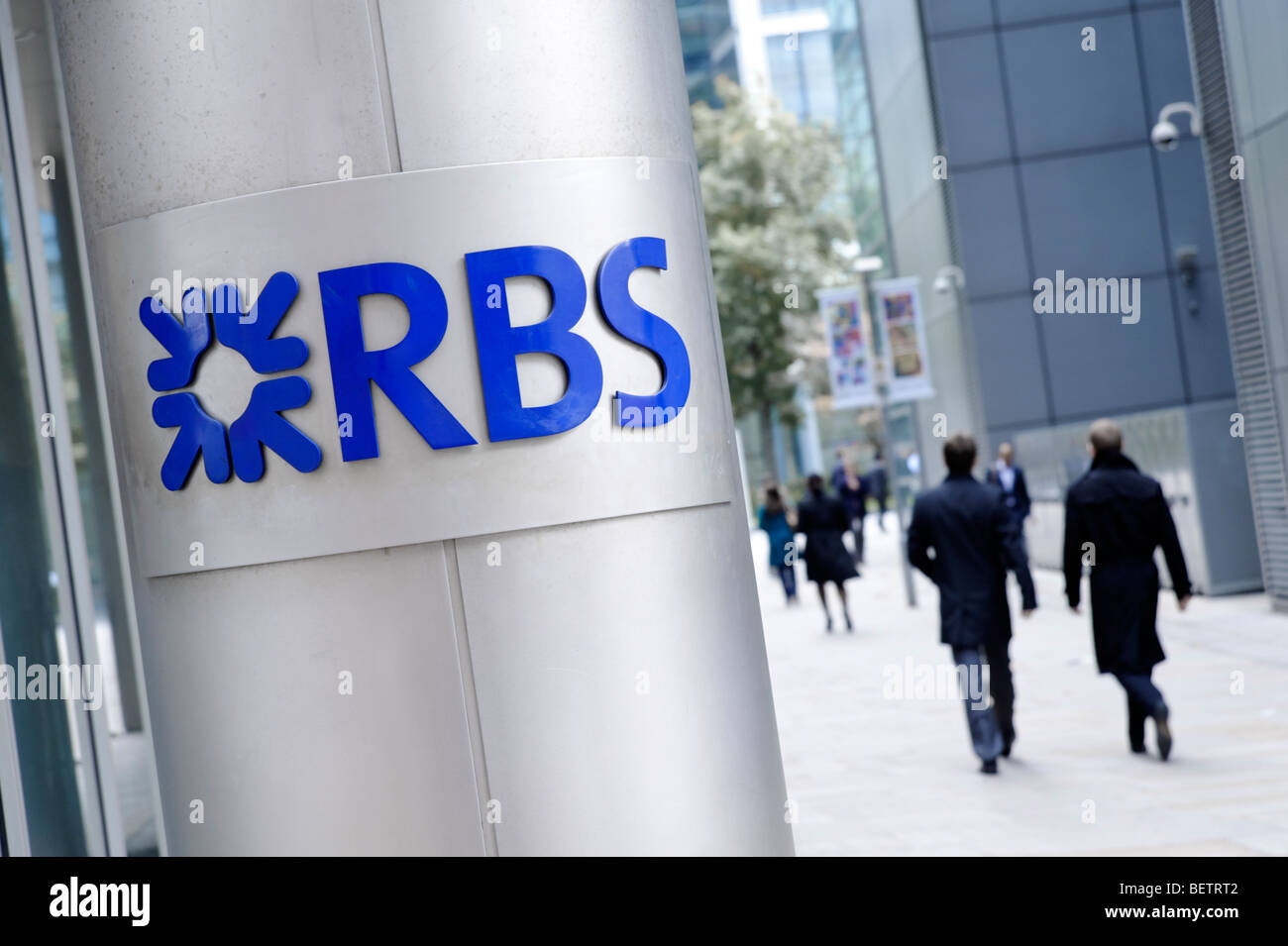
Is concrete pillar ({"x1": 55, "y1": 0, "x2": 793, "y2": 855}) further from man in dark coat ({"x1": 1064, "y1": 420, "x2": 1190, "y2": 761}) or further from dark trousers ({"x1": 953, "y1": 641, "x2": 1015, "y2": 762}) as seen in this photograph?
man in dark coat ({"x1": 1064, "y1": 420, "x2": 1190, "y2": 761})

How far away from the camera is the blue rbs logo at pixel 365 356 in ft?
12.1

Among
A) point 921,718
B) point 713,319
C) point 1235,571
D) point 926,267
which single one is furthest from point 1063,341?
point 713,319

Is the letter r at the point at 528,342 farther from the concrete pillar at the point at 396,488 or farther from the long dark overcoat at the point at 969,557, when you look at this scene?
the long dark overcoat at the point at 969,557

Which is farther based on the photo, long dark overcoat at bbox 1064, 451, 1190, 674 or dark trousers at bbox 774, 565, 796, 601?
dark trousers at bbox 774, 565, 796, 601

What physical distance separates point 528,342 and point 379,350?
1.29ft

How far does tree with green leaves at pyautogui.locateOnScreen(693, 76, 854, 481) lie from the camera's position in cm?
3198

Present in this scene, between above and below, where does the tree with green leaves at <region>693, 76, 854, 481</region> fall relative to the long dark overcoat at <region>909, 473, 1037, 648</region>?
above

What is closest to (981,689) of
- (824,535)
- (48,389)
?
(48,389)

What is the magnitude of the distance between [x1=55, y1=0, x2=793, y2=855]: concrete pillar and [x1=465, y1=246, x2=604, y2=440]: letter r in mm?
36

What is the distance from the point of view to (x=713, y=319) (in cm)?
432

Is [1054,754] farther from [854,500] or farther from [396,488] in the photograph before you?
[854,500]

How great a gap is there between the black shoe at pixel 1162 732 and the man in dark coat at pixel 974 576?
33.1 inches
